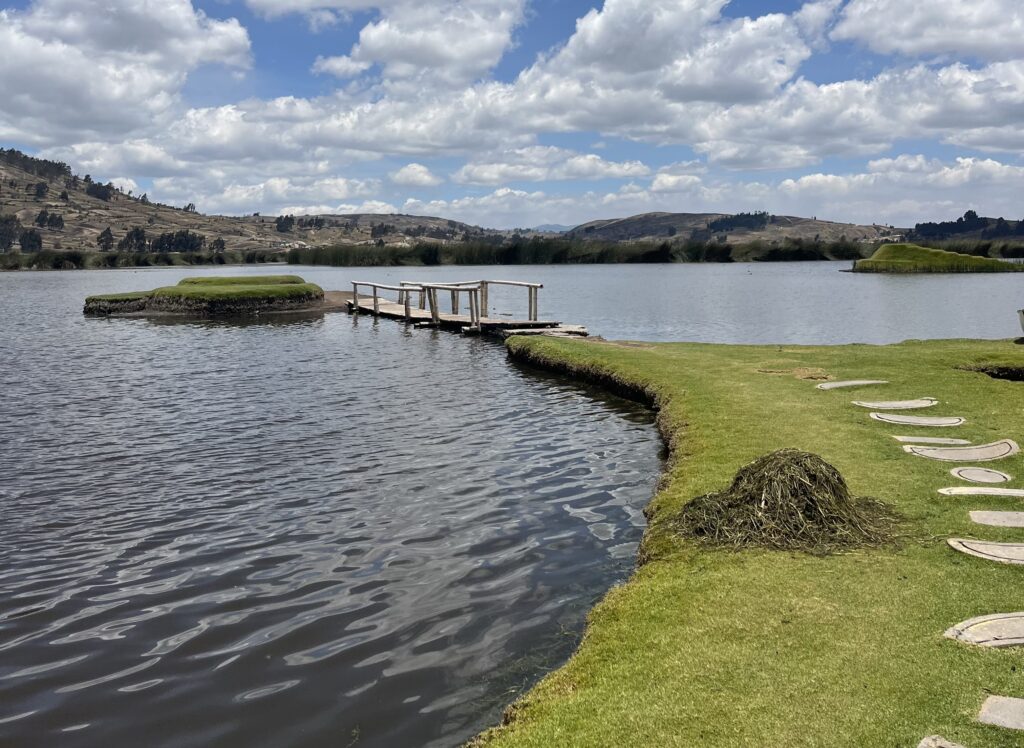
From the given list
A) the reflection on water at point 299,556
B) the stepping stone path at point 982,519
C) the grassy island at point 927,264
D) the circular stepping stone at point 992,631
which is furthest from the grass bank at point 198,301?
the grassy island at point 927,264

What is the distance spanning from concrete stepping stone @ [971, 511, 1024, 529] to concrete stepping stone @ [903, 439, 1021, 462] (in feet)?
8.74

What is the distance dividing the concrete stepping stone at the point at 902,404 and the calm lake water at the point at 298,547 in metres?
4.75

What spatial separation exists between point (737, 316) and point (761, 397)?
130 feet

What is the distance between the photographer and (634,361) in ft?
84.7

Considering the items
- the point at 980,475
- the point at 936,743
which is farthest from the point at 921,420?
the point at 936,743

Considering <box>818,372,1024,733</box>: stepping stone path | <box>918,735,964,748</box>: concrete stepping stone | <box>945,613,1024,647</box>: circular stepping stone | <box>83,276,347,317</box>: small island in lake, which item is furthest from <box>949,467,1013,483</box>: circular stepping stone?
<box>83,276,347,317</box>: small island in lake

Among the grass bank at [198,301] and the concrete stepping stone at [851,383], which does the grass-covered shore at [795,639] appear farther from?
the grass bank at [198,301]

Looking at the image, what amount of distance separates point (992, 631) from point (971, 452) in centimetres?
679

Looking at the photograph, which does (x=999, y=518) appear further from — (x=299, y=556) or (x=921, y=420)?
(x=299, y=556)

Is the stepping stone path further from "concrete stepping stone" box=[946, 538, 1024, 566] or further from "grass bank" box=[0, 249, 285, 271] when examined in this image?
"grass bank" box=[0, 249, 285, 271]

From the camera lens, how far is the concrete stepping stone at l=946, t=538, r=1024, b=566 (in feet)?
27.8

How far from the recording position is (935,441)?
13.6 meters

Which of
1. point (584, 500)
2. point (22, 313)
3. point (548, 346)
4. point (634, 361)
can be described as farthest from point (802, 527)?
point (22, 313)

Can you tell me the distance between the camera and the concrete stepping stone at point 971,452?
40.8 ft
